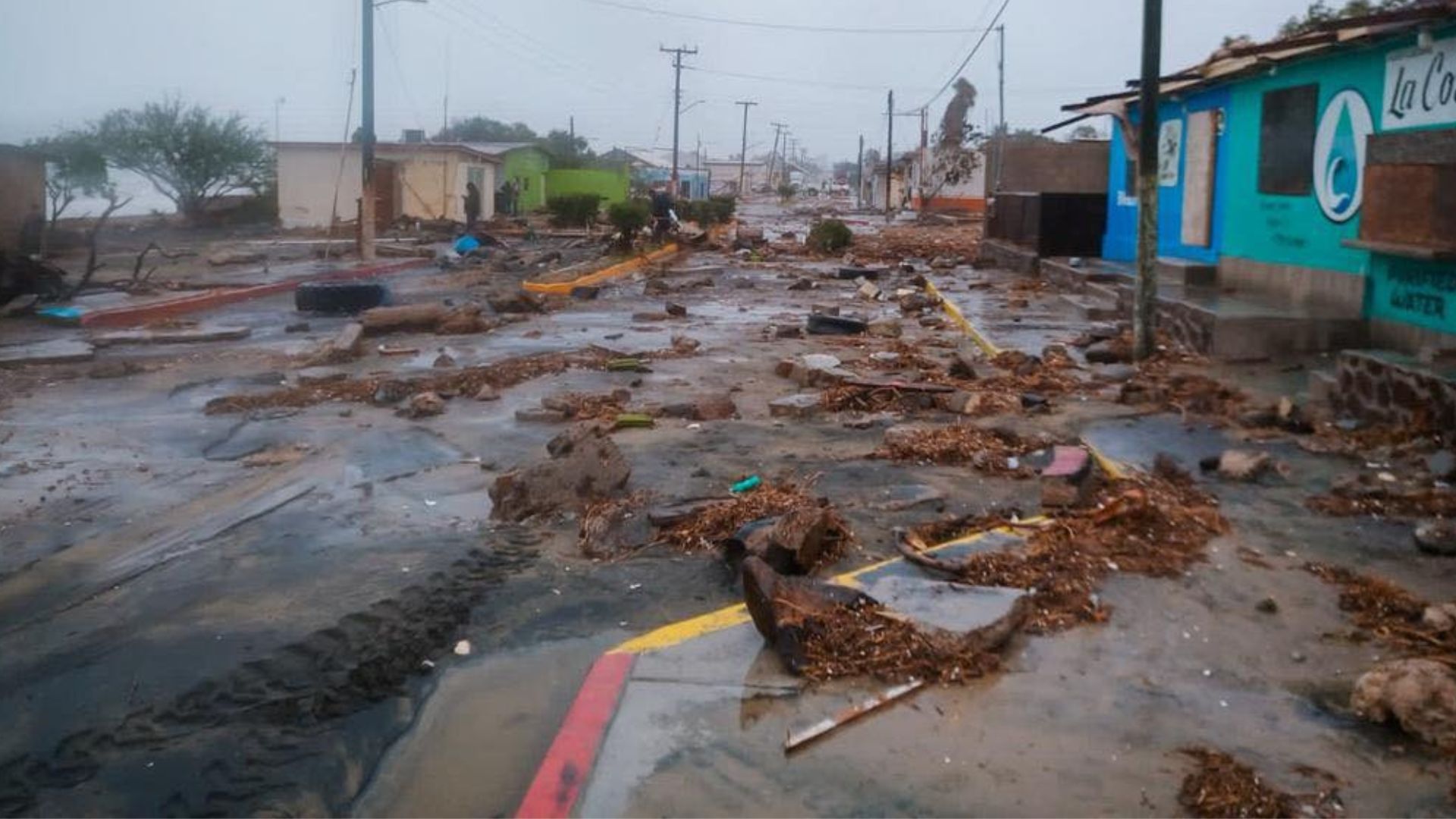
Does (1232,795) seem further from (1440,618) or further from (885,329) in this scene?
(885,329)

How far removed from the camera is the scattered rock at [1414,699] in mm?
4227

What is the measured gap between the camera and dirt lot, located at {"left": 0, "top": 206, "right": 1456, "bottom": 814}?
4262mm

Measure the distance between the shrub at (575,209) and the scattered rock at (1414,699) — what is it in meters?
38.2

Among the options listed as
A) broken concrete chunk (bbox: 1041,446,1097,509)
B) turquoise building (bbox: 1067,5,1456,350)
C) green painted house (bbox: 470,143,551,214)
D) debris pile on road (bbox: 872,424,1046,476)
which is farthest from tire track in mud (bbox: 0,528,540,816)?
green painted house (bbox: 470,143,551,214)

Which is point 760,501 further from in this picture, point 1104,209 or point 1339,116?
point 1104,209

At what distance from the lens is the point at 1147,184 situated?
12320mm

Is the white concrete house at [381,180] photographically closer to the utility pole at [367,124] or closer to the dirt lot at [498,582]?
the utility pole at [367,124]

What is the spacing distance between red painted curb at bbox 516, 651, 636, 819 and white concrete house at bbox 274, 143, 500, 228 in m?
41.8

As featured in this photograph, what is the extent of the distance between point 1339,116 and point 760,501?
8936 millimetres

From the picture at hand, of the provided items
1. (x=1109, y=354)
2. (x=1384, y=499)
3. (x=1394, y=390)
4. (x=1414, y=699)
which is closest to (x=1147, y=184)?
(x=1109, y=354)

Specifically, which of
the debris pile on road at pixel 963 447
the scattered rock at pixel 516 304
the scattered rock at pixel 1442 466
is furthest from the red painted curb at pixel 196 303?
the scattered rock at pixel 1442 466

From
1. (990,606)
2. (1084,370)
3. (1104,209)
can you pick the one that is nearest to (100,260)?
(1104,209)

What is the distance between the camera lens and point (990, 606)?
17.7 feet

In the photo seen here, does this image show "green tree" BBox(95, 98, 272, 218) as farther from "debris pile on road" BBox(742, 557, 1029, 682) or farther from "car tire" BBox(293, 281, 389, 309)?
"debris pile on road" BBox(742, 557, 1029, 682)
